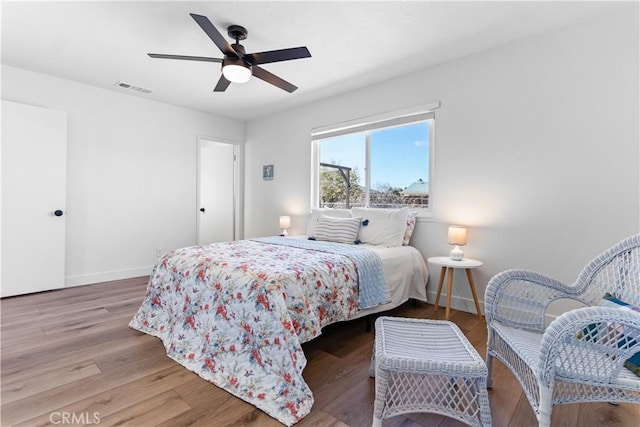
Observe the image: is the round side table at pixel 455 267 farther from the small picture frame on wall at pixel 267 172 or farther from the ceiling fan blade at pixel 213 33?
the small picture frame on wall at pixel 267 172

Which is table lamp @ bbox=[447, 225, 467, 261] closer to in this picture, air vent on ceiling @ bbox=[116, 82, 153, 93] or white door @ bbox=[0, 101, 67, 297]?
air vent on ceiling @ bbox=[116, 82, 153, 93]

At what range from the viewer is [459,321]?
2746 millimetres

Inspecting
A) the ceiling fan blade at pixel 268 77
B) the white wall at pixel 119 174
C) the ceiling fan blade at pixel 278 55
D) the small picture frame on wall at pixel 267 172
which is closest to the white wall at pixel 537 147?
the ceiling fan blade at pixel 268 77

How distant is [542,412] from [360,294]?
1.31 meters

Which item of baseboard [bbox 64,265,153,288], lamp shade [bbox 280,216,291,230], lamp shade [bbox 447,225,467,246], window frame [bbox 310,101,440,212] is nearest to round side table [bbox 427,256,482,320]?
lamp shade [bbox 447,225,467,246]

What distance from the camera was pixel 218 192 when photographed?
220 inches

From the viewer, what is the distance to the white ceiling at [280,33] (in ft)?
7.45

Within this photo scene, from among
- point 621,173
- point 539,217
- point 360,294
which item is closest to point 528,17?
point 621,173

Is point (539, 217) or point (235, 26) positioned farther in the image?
point (539, 217)

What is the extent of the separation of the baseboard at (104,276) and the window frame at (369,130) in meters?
2.61

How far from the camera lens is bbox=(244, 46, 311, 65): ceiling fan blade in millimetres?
2172

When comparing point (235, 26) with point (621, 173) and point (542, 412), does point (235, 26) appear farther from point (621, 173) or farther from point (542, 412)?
point (621, 173)

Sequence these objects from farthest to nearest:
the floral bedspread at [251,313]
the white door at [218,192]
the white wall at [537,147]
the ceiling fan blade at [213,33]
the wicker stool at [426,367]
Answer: the white door at [218,192]
the white wall at [537,147]
the ceiling fan blade at [213,33]
the floral bedspread at [251,313]
the wicker stool at [426,367]

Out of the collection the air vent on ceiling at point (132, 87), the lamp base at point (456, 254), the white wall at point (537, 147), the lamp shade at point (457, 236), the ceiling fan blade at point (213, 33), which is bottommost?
the lamp base at point (456, 254)
